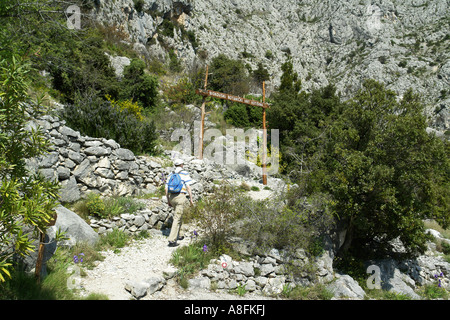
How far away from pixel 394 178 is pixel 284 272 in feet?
14.1

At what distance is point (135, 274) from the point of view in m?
4.70

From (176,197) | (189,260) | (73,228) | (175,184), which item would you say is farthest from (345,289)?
(73,228)

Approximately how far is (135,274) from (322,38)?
190 ft

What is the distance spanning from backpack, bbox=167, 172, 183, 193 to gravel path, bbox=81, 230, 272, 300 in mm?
1330

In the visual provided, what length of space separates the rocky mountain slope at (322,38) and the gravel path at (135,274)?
2673 cm

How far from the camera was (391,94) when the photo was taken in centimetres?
888

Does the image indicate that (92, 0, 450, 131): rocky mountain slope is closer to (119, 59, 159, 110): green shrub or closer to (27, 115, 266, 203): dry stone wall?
(119, 59, 159, 110): green shrub

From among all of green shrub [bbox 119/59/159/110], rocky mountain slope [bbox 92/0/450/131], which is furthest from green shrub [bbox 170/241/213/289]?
rocky mountain slope [bbox 92/0/450/131]

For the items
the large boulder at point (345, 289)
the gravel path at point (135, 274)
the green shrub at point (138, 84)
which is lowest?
the large boulder at point (345, 289)

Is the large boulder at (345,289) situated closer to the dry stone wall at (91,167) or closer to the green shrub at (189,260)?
the green shrub at (189,260)

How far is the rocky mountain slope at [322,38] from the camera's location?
34.8 metres

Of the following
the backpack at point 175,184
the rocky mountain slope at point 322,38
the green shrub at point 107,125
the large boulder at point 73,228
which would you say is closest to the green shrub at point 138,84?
the green shrub at point 107,125

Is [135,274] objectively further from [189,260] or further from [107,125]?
[107,125]
